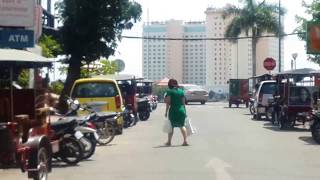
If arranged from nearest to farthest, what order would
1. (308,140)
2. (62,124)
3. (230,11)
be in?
(62,124), (308,140), (230,11)

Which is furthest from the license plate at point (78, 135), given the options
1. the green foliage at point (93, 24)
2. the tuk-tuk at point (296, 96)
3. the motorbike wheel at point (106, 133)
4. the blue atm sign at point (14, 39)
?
the green foliage at point (93, 24)

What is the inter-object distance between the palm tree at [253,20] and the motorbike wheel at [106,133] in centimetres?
4312

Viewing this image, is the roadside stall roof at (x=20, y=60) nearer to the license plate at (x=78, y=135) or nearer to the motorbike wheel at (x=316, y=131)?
the license plate at (x=78, y=135)

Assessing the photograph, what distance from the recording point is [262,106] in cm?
3142

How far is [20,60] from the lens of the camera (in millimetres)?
11242

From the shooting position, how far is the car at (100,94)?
72.1ft

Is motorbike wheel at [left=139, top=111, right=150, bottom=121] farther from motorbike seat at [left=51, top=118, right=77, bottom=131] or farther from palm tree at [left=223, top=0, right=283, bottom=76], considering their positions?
palm tree at [left=223, top=0, right=283, bottom=76]

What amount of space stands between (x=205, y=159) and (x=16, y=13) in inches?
223

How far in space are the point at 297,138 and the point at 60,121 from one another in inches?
371

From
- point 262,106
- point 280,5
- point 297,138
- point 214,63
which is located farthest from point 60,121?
point 214,63

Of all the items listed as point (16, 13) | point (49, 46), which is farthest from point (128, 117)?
point (16, 13)

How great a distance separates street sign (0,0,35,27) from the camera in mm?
16609

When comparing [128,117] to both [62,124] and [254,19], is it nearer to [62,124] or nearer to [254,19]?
[62,124]

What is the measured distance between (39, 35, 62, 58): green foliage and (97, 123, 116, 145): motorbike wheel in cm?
735
